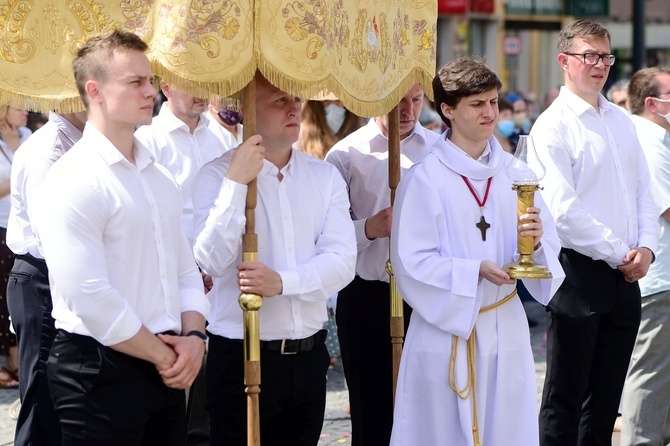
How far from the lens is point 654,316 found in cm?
655

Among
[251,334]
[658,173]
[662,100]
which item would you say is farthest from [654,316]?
[251,334]

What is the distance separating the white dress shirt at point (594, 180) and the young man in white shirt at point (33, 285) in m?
2.21

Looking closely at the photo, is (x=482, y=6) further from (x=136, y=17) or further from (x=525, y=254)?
(x=136, y=17)

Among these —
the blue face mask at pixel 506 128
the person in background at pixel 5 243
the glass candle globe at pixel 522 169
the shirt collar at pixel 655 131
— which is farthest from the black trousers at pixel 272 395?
the blue face mask at pixel 506 128

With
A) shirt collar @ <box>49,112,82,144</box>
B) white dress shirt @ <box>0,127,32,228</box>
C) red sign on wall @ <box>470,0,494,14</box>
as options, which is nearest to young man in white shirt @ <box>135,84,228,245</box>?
shirt collar @ <box>49,112,82,144</box>

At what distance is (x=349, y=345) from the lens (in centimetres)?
579

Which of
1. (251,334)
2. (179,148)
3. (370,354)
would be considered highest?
(179,148)

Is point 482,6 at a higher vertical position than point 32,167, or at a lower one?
higher

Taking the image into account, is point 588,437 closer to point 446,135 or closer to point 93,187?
point 446,135

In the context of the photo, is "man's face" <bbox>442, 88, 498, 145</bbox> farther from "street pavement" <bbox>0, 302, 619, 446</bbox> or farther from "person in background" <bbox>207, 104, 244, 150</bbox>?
"street pavement" <bbox>0, 302, 619, 446</bbox>

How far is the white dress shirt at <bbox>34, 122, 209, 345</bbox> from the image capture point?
12.3 feet

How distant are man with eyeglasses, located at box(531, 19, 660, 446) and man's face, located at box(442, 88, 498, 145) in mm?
789

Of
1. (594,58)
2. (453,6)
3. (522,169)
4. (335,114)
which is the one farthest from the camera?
(453,6)

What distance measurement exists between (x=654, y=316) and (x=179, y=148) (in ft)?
9.03
